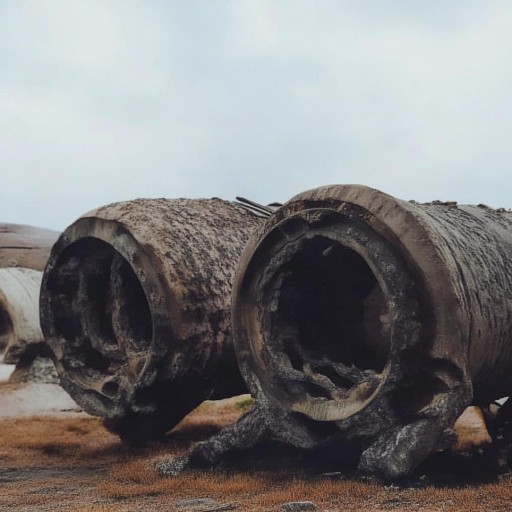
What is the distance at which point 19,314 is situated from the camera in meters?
14.7

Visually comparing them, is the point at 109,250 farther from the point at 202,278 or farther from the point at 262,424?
the point at 262,424

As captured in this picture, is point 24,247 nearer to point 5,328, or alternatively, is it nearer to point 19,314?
point 5,328

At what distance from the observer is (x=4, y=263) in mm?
20984

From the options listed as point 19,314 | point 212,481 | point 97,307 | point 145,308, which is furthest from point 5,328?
point 212,481

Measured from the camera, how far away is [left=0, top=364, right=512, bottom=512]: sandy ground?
532 cm

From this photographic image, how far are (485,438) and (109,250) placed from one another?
4.35 meters

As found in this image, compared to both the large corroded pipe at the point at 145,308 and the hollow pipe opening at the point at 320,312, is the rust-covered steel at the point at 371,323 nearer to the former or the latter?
the hollow pipe opening at the point at 320,312

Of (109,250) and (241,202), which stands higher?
(241,202)

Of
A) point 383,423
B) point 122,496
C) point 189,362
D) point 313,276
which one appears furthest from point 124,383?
point 383,423

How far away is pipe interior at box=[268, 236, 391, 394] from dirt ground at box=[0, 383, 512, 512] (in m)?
0.84

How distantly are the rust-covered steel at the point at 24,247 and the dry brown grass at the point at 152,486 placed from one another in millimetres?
12000

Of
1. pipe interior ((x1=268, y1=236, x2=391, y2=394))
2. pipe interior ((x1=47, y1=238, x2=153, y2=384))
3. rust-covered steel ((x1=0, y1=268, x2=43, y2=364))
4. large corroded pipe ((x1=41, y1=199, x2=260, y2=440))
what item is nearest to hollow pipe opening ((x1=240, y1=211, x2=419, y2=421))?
pipe interior ((x1=268, y1=236, x2=391, y2=394))

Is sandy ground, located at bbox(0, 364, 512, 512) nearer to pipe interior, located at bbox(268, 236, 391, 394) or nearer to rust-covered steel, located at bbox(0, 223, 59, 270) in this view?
pipe interior, located at bbox(268, 236, 391, 394)

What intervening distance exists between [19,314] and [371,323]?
931cm
